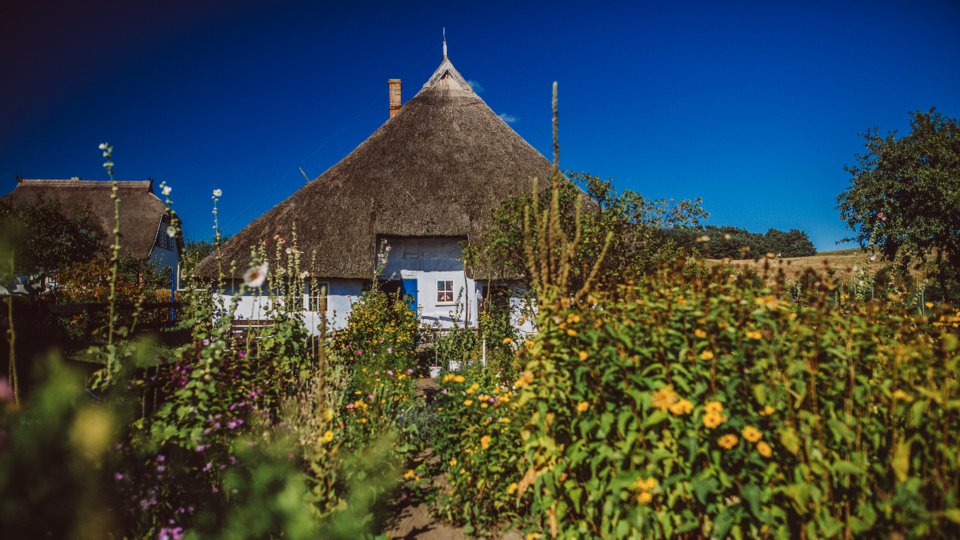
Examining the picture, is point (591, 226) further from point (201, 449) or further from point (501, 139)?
point (501, 139)

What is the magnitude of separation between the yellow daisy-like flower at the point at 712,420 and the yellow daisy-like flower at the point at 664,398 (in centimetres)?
11

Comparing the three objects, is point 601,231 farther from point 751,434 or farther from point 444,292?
point 444,292

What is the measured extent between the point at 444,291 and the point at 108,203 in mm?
23206

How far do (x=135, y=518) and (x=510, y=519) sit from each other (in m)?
1.86

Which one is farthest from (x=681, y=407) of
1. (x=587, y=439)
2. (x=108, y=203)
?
(x=108, y=203)

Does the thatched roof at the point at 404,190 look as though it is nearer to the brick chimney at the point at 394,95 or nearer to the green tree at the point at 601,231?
the brick chimney at the point at 394,95

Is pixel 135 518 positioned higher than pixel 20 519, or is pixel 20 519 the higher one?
pixel 20 519

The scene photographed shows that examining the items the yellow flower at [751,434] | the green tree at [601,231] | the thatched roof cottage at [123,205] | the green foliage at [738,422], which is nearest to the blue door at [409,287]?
the green tree at [601,231]

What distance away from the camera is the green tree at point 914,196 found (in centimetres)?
1040

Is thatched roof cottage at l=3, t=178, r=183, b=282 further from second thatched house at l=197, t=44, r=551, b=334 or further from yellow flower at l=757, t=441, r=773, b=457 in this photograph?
yellow flower at l=757, t=441, r=773, b=457

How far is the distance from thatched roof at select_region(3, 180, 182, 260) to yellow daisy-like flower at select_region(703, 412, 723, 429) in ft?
89.4

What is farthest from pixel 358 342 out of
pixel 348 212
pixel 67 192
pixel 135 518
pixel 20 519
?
pixel 67 192

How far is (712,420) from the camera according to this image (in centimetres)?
137

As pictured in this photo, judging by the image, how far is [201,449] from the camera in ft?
6.77
